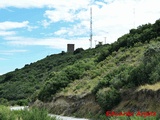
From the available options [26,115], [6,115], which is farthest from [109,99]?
[6,115]

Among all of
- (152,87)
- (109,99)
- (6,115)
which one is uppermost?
(152,87)

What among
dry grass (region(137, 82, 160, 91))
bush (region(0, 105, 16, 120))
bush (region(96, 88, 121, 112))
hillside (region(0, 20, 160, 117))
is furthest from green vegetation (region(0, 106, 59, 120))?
bush (region(96, 88, 121, 112))

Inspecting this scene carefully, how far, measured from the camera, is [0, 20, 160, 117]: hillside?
22344 millimetres

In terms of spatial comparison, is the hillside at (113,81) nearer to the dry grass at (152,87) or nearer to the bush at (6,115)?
the dry grass at (152,87)

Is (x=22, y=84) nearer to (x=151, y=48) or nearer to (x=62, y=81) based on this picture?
(x=62, y=81)

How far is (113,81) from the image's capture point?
25172 mm

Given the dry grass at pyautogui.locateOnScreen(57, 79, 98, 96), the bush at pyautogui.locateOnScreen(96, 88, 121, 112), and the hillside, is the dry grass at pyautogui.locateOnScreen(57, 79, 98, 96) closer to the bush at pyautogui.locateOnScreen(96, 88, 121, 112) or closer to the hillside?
the hillside

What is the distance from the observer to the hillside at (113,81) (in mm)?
22344

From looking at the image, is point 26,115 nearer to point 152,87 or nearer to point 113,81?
point 152,87

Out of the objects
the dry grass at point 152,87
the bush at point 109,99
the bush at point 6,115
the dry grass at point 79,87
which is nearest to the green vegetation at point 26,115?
the bush at point 6,115

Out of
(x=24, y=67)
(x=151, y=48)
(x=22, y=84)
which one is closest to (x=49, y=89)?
(x=151, y=48)

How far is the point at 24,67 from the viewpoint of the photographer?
8819cm

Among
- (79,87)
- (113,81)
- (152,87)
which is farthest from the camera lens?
(79,87)

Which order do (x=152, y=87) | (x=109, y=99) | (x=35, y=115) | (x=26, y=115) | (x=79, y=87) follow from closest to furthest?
(x=35, y=115) → (x=26, y=115) → (x=152, y=87) → (x=109, y=99) → (x=79, y=87)
